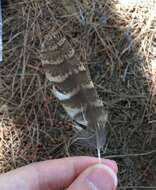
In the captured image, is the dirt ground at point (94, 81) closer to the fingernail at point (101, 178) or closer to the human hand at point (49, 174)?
the human hand at point (49, 174)

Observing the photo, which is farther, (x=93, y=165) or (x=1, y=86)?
(x=1, y=86)

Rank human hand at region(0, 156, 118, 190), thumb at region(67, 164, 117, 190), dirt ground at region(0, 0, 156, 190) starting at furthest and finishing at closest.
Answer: dirt ground at region(0, 0, 156, 190) → human hand at region(0, 156, 118, 190) → thumb at region(67, 164, 117, 190)

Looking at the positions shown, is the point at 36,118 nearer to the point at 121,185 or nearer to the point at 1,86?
the point at 1,86

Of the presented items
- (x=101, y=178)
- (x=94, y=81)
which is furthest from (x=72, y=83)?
(x=94, y=81)

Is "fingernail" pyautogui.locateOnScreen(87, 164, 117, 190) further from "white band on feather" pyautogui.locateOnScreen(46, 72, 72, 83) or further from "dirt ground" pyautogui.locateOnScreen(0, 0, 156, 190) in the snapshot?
"dirt ground" pyautogui.locateOnScreen(0, 0, 156, 190)

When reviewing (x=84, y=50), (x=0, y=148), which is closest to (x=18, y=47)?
(x=84, y=50)

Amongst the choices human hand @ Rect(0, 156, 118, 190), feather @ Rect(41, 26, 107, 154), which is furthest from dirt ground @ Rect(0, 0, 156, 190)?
feather @ Rect(41, 26, 107, 154)
